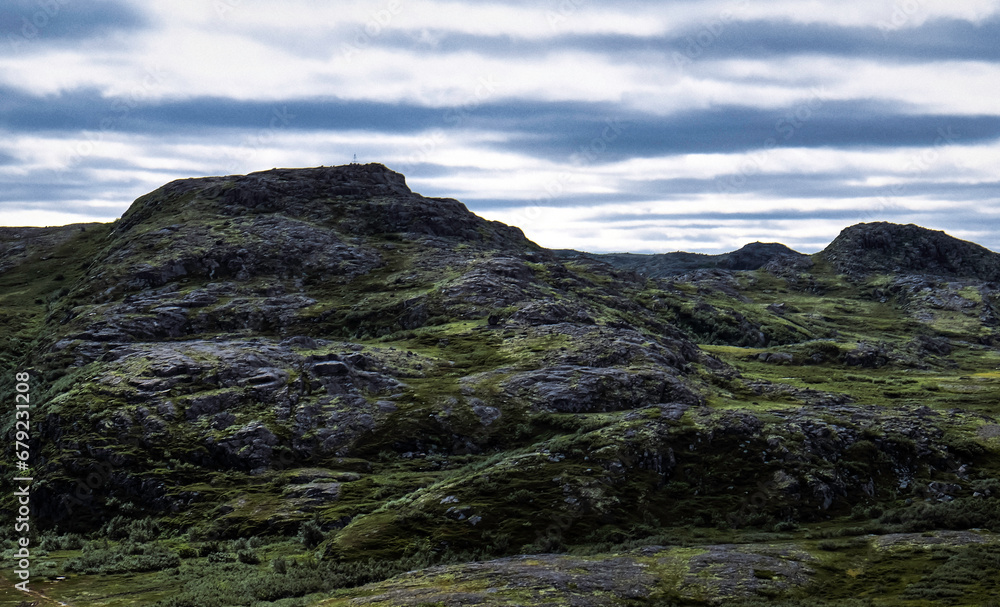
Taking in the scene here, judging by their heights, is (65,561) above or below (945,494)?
below

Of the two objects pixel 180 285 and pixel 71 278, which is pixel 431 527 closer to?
pixel 180 285

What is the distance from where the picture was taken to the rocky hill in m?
42.0

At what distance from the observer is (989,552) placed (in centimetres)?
4138

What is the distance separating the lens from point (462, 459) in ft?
225

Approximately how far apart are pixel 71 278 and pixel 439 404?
12649 centimetres

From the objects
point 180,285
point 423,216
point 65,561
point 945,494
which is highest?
point 423,216

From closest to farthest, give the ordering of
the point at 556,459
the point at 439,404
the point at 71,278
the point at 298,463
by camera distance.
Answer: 1. the point at 556,459
2. the point at 298,463
3. the point at 439,404
4. the point at 71,278

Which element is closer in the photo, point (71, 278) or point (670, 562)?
Answer: point (670, 562)

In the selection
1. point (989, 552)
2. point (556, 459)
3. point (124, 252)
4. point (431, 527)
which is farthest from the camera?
point (124, 252)

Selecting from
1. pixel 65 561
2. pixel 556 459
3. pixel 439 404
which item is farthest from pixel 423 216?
pixel 65 561

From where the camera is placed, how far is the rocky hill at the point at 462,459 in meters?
42.0

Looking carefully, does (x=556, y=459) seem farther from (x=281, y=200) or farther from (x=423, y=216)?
(x=281, y=200)

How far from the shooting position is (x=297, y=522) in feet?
183

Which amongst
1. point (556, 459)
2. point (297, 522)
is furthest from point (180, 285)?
point (556, 459)
